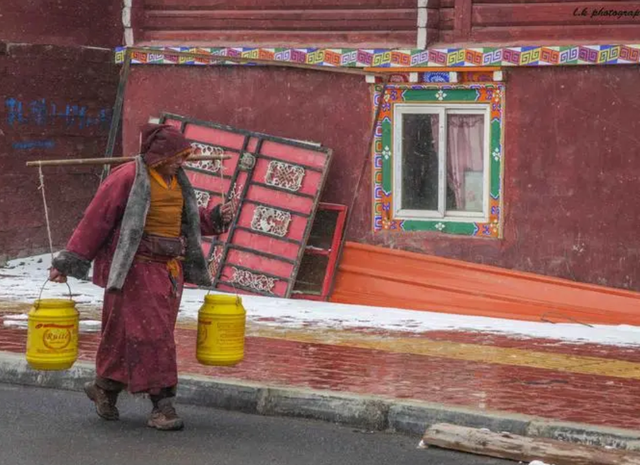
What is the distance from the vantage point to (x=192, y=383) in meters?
9.43

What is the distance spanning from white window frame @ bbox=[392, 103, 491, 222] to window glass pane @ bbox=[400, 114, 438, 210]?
6 centimetres

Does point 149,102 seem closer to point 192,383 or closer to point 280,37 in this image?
point 280,37

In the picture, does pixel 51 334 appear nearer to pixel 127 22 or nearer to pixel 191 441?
pixel 191 441

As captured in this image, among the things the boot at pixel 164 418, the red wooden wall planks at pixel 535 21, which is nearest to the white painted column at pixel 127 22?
the red wooden wall planks at pixel 535 21

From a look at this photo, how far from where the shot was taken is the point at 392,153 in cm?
1424

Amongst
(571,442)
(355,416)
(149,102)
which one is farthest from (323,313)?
(571,442)

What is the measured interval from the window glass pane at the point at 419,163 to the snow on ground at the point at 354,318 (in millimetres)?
1241

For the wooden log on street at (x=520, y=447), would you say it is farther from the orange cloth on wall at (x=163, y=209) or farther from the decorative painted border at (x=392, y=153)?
the decorative painted border at (x=392, y=153)

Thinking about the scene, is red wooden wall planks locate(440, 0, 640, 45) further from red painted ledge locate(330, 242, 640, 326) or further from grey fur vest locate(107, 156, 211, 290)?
grey fur vest locate(107, 156, 211, 290)

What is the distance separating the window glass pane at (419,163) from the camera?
1420cm

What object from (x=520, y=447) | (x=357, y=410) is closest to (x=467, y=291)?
(x=357, y=410)

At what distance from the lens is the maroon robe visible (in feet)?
27.6

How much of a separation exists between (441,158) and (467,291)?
1.37 metres

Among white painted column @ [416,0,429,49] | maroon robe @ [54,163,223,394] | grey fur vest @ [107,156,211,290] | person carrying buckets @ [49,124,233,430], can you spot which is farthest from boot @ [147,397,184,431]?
white painted column @ [416,0,429,49]
